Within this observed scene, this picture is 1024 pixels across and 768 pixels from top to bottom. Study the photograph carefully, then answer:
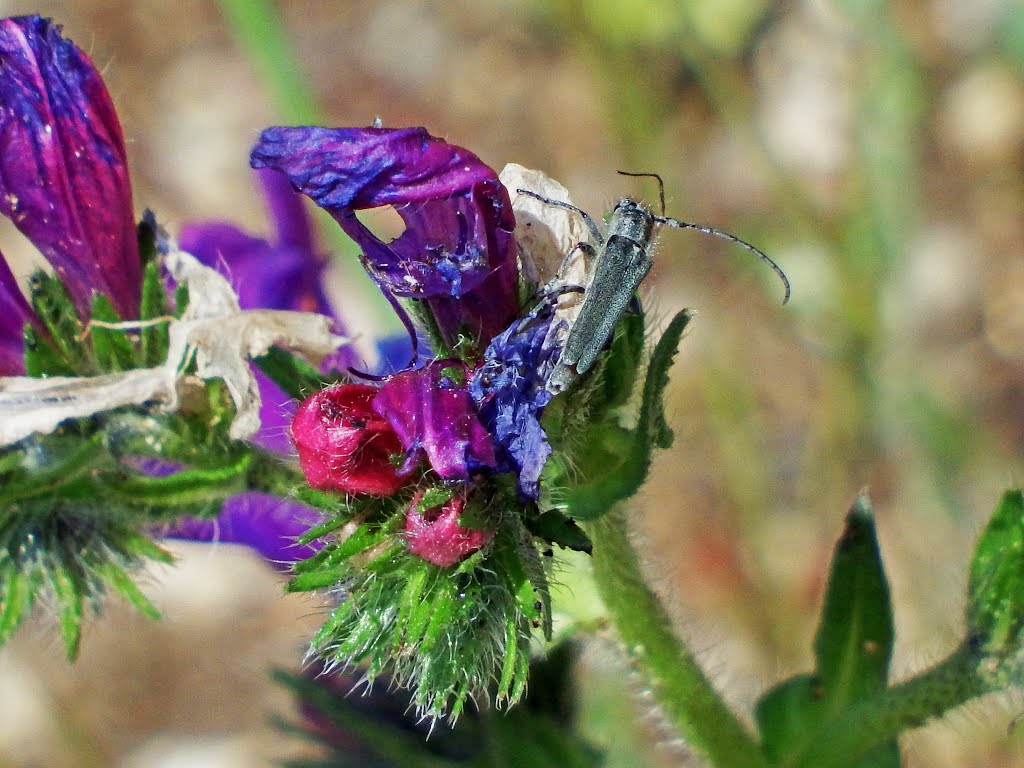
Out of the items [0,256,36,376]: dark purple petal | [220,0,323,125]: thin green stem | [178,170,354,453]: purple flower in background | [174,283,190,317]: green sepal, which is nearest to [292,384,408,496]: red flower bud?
[174,283,190,317]: green sepal

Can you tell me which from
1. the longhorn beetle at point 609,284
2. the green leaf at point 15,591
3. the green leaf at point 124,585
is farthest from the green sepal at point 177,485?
the longhorn beetle at point 609,284

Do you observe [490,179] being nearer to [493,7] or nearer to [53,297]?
[53,297]

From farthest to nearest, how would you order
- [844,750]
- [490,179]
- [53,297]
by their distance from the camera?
[844,750]
[53,297]
[490,179]

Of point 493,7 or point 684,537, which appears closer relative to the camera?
point 684,537

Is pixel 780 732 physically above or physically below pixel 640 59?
below

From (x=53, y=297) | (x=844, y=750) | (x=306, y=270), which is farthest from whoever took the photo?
(x=306, y=270)

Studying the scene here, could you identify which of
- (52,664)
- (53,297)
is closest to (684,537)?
(52,664)

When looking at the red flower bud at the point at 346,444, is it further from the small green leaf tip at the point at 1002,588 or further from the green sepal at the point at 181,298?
the small green leaf tip at the point at 1002,588

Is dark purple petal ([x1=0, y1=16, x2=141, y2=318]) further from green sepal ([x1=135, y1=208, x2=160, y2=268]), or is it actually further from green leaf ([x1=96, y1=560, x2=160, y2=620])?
green leaf ([x1=96, y1=560, x2=160, y2=620])
